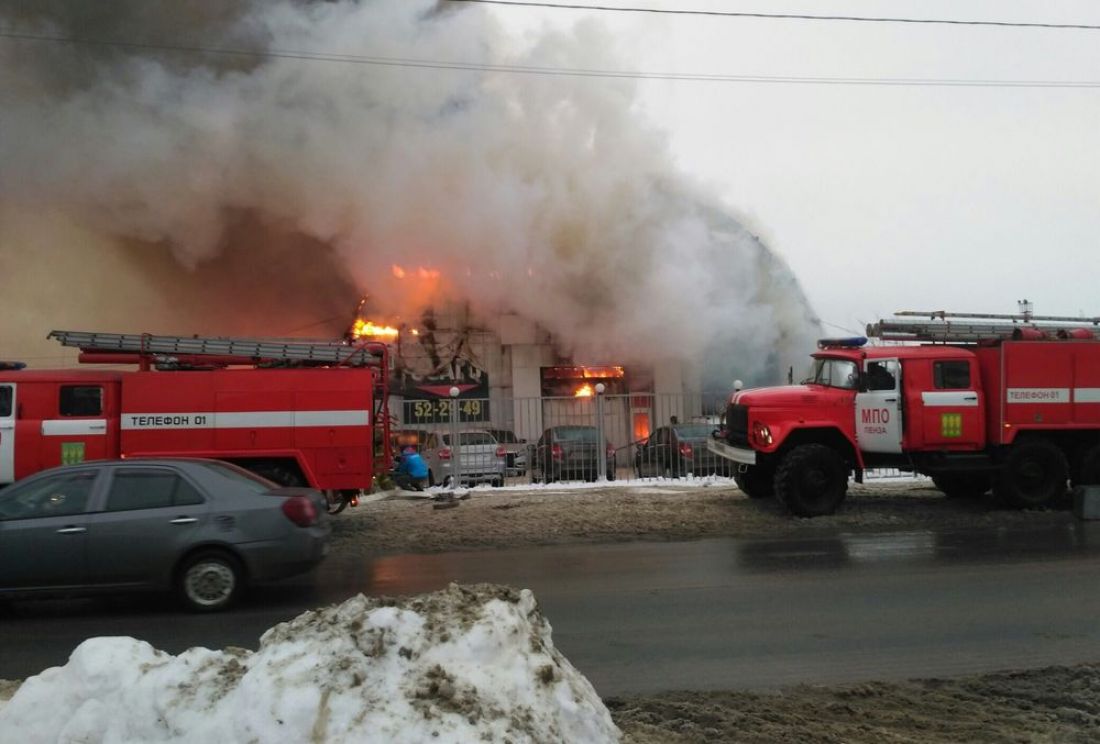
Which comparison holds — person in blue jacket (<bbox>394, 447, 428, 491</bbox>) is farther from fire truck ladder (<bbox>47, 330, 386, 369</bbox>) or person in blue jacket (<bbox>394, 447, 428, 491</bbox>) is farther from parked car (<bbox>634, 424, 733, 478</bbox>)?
parked car (<bbox>634, 424, 733, 478</bbox>)

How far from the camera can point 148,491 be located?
23.1ft

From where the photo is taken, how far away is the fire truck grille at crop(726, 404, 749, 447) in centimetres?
1170

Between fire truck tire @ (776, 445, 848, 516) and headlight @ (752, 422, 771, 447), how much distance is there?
0.38m

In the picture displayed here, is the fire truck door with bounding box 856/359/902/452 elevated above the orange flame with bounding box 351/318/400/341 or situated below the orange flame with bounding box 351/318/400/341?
below

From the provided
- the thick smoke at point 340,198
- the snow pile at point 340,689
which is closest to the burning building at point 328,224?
the thick smoke at point 340,198

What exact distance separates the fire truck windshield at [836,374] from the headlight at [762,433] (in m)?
1.40

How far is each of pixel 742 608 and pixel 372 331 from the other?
21.0 metres

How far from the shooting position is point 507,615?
3410 mm

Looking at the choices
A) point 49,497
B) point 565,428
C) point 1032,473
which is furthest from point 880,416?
point 49,497

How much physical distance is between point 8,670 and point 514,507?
Answer: 7.93 meters

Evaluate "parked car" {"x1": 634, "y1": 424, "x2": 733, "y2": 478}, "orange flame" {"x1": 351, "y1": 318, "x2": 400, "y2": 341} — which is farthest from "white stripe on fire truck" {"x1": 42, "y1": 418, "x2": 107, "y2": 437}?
"orange flame" {"x1": 351, "y1": 318, "x2": 400, "y2": 341}

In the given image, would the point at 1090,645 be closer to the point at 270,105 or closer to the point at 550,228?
the point at 550,228

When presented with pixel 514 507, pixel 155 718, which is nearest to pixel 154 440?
pixel 514 507

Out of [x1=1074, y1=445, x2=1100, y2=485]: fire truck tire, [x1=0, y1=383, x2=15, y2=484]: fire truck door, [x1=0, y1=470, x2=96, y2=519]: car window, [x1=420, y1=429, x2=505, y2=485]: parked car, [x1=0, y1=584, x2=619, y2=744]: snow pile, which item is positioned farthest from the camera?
[x1=420, y1=429, x2=505, y2=485]: parked car
